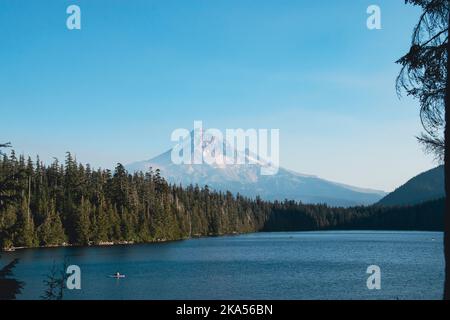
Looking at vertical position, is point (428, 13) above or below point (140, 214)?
above

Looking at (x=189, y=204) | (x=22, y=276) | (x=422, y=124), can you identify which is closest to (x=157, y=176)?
(x=189, y=204)

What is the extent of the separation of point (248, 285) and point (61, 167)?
92.0 m

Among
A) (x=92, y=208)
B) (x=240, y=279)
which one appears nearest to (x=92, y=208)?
(x=92, y=208)

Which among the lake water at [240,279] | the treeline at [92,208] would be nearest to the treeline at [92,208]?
the treeline at [92,208]

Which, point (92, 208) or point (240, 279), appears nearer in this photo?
point (240, 279)

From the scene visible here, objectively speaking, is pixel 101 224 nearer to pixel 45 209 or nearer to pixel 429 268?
pixel 45 209

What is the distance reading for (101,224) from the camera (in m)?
113

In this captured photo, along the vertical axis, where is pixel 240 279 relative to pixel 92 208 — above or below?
below

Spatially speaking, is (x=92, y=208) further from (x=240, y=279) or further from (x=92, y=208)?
(x=240, y=279)

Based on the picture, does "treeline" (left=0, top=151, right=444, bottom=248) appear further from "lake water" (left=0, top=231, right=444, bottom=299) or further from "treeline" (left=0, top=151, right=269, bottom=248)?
"lake water" (left=0, top=231, right=444, bottom=299)

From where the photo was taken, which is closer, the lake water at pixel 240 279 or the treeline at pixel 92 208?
the lake water at pixel 240 279

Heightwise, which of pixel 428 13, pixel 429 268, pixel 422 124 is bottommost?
pixel 429 268

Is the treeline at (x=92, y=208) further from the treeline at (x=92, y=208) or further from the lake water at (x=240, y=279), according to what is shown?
the lake water at (x=240, y=279)
